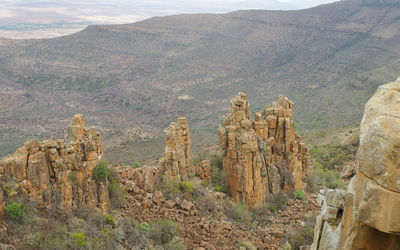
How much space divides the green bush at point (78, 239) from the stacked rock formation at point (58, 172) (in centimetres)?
240

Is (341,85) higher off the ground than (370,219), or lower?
lower

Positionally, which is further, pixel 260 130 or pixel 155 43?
pixel 155 43

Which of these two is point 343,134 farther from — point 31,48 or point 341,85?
point 31,48

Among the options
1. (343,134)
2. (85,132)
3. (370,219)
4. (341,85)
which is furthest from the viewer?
(341,85)

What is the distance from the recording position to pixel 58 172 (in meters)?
16.5

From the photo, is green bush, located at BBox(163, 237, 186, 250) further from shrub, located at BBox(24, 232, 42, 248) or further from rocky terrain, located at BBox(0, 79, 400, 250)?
shrub, located at BBox(24, 232, 42, 248)

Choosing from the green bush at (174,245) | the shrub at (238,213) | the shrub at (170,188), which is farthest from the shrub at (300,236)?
the shrub at (170,188)

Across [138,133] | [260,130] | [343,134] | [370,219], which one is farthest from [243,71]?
[370,219]

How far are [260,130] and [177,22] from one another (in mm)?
124812

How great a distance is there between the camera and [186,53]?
111688 millimetres

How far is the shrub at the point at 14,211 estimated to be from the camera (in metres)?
13.9

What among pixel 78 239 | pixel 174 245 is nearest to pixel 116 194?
pixel 78 239

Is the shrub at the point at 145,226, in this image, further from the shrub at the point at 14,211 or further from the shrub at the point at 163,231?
the shrub at the point at 14,211

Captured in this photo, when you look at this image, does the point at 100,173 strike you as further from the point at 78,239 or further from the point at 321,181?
the point at 321,181
